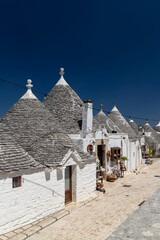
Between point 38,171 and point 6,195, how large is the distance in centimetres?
163

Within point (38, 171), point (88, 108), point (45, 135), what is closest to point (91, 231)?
point (38, 171)

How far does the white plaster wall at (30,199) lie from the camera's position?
24.1 ft

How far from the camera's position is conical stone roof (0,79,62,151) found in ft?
36.7

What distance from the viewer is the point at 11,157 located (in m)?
8.16

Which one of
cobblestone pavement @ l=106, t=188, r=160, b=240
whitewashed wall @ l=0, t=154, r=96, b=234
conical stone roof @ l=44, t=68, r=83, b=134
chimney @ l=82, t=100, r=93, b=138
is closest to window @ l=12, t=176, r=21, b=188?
whitewashed wall @ l=0, t=154, r=96, b=234

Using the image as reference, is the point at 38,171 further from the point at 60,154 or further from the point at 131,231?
the point at 131,231

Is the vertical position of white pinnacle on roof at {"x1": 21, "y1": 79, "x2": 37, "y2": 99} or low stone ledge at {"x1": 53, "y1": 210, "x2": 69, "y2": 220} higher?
white pinnacle on roof at {"x1": 21, "y1": 79, "x2": 37, "y2": 99}

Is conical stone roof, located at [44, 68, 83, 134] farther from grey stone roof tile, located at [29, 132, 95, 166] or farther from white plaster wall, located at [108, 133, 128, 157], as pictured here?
white plaster wall, located at [108, 133, 128, 157]

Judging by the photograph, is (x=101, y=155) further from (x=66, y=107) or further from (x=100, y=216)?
(x=100, y=216)

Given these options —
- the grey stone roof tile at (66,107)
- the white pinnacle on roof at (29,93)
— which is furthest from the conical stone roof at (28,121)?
the grey stone roof tile at (66,107)

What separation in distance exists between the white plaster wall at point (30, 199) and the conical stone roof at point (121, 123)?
13.3 m

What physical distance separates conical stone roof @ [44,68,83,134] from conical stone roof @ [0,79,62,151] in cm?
121

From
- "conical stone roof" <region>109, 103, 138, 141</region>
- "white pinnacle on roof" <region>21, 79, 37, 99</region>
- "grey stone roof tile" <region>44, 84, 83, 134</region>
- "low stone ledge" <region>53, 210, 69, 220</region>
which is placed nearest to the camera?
"low stone ledge" <region>53, 210, 69, 220</region>

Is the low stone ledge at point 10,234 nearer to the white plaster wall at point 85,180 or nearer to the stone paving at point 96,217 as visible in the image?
the stone paving at point 96,217
